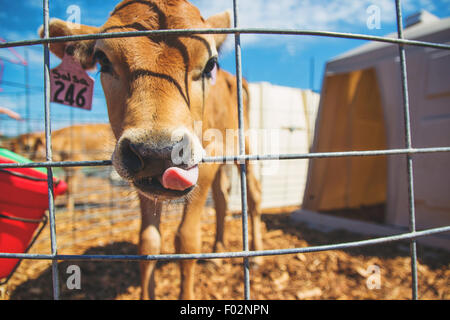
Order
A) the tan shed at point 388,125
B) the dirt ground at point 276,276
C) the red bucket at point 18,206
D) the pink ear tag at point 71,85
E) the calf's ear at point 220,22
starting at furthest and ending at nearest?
the tan shed at point 388,125 < the dirt ground at point 276,276 < the calf's ear at point 220,22 < the red bucket at point 18,206 < the pink ear tag at point 71,85

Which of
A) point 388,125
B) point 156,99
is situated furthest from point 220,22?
point 388,125

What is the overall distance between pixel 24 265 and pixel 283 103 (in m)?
5.66

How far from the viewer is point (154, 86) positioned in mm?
1495

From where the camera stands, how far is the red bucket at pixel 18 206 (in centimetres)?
189

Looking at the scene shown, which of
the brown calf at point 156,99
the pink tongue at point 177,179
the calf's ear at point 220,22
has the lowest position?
the pink tongue at point 177,179

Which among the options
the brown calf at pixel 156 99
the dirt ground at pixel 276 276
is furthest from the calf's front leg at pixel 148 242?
the dirt ground at pixel 276 276

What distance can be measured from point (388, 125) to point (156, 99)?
372cm

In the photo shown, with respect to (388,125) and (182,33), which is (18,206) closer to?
(182,33)

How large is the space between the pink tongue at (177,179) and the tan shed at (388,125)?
11.6 ft

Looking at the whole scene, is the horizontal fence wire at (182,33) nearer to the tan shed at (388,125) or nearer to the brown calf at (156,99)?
the brown calf at (156,99)

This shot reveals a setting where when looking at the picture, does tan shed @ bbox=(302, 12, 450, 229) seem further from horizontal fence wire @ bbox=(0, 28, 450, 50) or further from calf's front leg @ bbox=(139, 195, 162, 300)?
calf's front leg @ bbox=(139, 195, 162, 300)

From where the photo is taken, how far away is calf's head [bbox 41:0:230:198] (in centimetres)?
128

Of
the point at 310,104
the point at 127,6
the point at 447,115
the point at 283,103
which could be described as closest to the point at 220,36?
the point at 127,6
